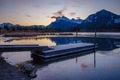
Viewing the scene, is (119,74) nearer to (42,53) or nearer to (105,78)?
(105,78)

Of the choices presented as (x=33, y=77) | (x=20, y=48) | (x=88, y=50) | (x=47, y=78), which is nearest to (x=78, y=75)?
(x=47, y=78)

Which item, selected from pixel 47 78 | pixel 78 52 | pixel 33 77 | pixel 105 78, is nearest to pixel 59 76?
pixel 47 78

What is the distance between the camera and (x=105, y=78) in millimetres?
9555

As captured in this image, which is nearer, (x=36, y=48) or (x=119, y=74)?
(x=119, y=74)

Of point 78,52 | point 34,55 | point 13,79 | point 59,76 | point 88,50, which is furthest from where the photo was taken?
point 88,50

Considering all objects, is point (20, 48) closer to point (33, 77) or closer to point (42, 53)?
point (42, 53)

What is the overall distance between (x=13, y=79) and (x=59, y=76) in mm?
3307

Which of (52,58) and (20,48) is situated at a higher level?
(20,48)

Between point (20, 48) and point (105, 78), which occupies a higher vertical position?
point (20, 48)

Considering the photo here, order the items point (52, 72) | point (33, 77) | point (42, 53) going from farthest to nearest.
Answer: point (42, 53)
point (52, 72)
point (33, 77)

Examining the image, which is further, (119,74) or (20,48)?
(20,48)

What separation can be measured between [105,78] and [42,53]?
24.0ft

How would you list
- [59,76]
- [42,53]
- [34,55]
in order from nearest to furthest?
[59,76], [42,53], [34,55]

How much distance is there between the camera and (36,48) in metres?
15.7
